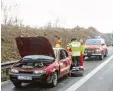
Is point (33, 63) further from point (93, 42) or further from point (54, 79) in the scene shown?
point (93, 42)

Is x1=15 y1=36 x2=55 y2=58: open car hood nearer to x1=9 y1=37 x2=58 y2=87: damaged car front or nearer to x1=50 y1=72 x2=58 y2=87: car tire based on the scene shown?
x1=9 y1=37 x2=58 y2=87: damaged car front

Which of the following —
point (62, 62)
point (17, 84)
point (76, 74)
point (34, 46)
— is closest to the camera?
point (17, 84)

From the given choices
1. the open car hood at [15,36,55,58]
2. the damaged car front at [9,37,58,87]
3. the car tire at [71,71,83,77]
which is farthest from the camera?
the car tire at [71,71,83,77]

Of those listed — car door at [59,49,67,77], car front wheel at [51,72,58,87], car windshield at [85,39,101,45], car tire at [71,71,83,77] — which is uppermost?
car windshield at [85,39,101,45]

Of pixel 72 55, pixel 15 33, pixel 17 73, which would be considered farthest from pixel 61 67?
pixel 15 33

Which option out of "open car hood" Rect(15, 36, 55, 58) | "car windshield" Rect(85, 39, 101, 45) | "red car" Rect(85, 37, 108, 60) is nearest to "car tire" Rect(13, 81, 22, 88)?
"open car hood" Rect(15, 36, 55, 58)

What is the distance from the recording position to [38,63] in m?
11.5

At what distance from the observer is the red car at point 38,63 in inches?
430

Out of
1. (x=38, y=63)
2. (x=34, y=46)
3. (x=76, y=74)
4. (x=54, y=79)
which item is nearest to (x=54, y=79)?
(x=54, y=79)

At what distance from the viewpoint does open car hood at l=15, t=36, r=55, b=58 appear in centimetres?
1195

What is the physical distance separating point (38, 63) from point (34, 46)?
1178 mm

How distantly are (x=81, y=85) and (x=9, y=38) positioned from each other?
12.8 metres

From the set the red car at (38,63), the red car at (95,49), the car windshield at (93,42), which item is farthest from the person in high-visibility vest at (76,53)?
the car windshield at (93,42)

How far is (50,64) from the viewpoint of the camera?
11.4 meters
